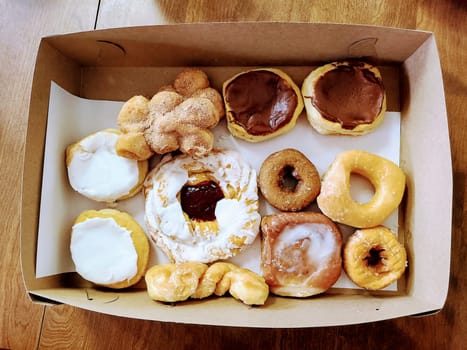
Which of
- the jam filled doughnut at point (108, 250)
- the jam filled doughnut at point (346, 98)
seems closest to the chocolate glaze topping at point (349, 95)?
the jam filled doughnut at point (346, 98)

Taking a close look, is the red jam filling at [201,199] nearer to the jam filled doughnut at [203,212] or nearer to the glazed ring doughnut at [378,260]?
the jam filled doughnut at [203,212]

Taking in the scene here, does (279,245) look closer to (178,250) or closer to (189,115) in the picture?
(178,250)

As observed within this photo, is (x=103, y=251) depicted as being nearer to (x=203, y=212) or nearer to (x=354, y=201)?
(x=203, y=212)

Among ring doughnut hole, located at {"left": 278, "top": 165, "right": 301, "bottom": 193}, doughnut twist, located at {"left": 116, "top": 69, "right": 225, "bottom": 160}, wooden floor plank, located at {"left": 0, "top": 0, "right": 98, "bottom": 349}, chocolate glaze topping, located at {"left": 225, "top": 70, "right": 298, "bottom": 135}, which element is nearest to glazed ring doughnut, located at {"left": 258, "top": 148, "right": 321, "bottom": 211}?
ring doughnut hole, located at {"left": 278, "top": 165, "right": 301, "bottom": 193}

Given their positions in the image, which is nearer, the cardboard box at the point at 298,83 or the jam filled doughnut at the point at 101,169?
the cardboard box at the point at 298,83

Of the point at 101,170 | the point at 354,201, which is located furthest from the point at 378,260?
the point at 101,170

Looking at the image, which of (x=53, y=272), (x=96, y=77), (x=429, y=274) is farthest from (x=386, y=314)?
(x=96, y=77)
